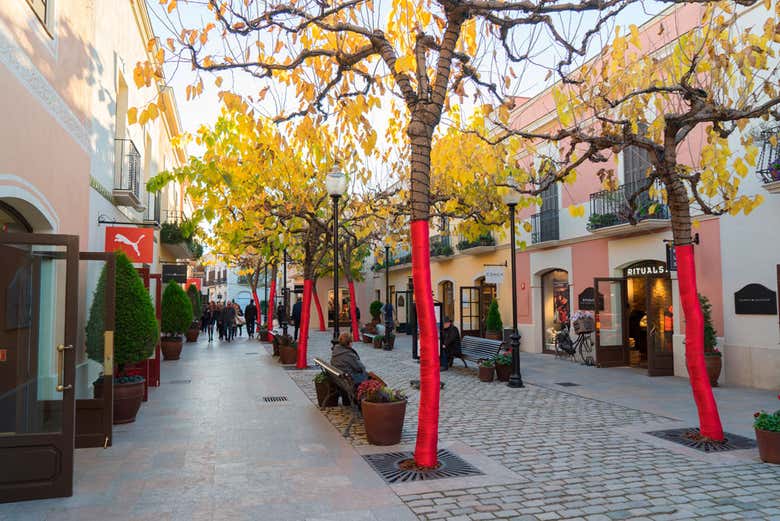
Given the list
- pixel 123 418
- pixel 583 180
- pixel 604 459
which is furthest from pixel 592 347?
pixel 123 418

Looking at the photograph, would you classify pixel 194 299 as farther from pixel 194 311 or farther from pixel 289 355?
pixel 289 355

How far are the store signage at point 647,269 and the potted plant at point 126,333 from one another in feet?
37.7

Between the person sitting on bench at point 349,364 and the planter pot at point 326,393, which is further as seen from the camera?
the planter pot at point 326,393

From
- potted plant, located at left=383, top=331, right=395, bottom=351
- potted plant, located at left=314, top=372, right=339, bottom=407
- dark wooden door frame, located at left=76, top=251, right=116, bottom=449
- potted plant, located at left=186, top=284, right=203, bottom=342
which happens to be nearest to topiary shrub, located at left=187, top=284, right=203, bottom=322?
potted plant, located at left=186, top=284, right=203, bottom=342

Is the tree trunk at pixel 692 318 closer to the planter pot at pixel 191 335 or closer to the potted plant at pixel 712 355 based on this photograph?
the potted plant at pixel 712 355

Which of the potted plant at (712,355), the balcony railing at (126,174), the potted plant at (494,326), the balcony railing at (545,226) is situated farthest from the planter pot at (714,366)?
the balcony railing at (126,174)

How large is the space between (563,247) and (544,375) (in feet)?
18.5

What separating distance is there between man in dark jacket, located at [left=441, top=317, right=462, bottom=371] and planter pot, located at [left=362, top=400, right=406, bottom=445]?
7.52 meters

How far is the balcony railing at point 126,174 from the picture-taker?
12.3 m

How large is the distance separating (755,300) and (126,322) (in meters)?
11.5

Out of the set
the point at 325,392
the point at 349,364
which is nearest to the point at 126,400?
the point at 325,392

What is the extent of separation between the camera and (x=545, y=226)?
18.7m

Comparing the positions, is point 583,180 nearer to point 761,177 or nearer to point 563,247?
point 563,247

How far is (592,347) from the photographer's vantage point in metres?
16.5
